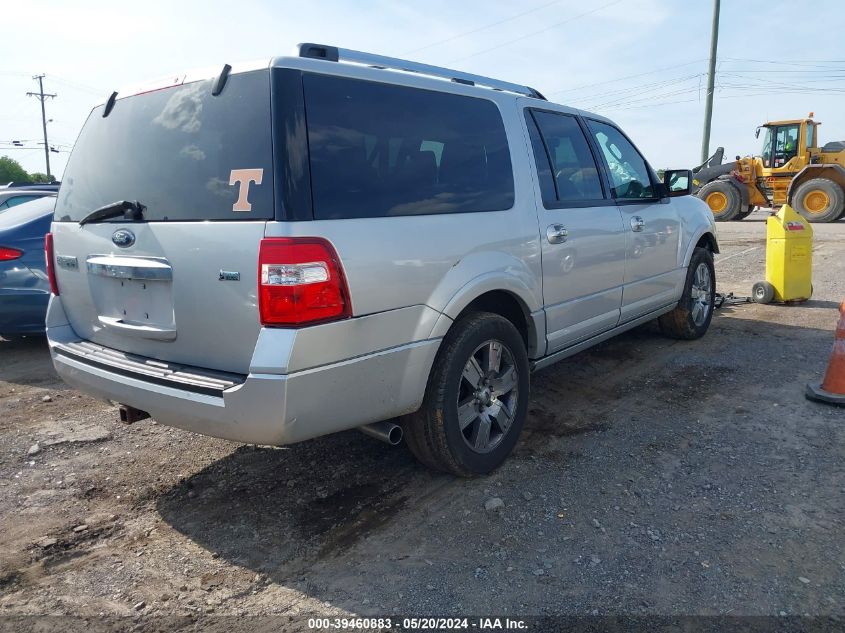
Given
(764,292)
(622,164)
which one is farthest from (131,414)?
(764,292)

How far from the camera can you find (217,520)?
3.10m

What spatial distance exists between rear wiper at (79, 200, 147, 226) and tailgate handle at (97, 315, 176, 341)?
1.58 ft

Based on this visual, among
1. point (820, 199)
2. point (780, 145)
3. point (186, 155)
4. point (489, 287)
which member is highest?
point (780, 145)

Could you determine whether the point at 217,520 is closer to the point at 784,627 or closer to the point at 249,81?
the point at 249,81

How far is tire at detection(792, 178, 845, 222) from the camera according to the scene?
1853cm

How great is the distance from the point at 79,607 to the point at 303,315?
4.68ft

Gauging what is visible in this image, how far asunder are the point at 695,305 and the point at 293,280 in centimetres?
467

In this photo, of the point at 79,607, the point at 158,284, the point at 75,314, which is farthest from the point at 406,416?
the point at 75,314

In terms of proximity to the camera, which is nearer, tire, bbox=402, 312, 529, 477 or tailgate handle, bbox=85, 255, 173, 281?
tailgate handle, bbox=85, 255, 173, 281

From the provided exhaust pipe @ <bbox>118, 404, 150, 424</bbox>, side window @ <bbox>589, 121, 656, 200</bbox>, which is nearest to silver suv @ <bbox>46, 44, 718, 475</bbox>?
exhaust pipe @ <bbox>118, 404, 150, 424</bbox>

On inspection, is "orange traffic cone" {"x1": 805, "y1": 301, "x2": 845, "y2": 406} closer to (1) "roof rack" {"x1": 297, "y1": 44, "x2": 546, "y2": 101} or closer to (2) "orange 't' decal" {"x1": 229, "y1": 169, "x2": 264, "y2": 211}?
(1) "roof rack" {"x1": 297, "y1": 44, "x2": 546, "y2": 101}

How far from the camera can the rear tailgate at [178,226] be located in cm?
256

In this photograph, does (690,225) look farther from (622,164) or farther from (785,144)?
(785,144)

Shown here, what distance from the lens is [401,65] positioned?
3.29 meters
